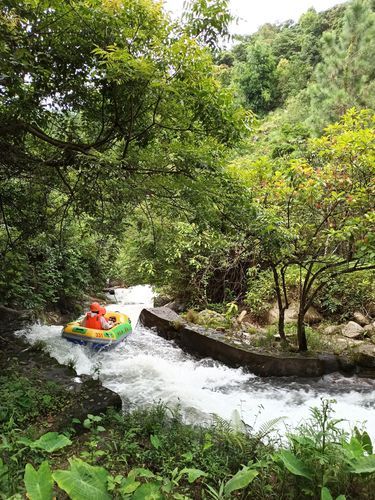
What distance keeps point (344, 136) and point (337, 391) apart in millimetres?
4058

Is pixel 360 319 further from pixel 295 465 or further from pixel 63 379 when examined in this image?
pixel 63 379

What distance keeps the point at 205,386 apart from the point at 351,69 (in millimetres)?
11998

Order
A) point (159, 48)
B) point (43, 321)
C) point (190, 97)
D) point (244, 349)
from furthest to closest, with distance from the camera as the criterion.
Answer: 1. point (43, 321)
2. point (244, 349)
3. point (190, 97)
4. point (159, 48)

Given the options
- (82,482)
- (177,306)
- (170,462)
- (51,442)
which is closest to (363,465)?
(170,462)

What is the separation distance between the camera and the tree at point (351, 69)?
1116 centimetres

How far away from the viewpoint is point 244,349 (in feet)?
21.1

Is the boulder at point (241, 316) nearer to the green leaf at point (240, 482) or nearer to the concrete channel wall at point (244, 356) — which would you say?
the concrete channel wall at point (244, 356)

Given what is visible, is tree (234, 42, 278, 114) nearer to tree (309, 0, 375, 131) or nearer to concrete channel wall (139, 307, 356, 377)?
tree (309, 0, 375, 131)

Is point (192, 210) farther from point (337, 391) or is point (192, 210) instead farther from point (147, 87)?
point (337, 391)

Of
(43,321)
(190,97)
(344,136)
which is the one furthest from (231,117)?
(43,321)

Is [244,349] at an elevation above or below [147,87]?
below

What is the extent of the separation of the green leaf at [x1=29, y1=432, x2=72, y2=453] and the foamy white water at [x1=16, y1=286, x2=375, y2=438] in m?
2.39

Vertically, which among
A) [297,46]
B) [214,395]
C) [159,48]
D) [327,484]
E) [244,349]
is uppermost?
[297,46]

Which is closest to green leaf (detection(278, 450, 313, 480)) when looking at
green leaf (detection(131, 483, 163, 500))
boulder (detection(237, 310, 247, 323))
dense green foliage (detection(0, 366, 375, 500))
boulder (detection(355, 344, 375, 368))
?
dense green foliage (detection(0, 366, 375, 500))
